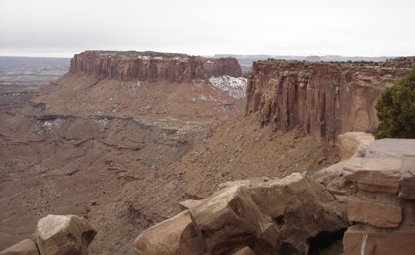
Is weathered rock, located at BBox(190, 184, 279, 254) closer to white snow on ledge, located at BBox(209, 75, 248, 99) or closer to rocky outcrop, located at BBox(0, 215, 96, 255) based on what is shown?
rocky outcrop, located at BBox(0, 215, 96, 255)

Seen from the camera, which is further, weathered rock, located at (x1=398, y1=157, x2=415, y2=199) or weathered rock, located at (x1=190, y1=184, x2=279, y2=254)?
weathered rock, located at (x1=190, y1=184, x2=279, y2=254)

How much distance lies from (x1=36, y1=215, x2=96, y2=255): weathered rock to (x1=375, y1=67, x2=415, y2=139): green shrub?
9574mm

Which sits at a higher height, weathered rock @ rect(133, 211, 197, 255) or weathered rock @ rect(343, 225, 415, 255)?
weathered rock @ rect(343, 225, 415, 255)

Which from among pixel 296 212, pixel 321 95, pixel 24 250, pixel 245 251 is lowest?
pixel 24 250

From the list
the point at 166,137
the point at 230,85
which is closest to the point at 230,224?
the point at 166,137

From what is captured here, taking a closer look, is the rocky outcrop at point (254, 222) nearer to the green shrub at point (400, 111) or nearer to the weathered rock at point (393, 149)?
the weathered rock at point (393, 149)

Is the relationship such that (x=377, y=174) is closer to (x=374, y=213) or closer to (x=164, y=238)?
(x=374, y=213)

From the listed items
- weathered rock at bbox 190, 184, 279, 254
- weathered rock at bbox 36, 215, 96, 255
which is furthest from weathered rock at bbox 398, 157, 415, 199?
weathered rock at bbox 36, 215, 96, 255

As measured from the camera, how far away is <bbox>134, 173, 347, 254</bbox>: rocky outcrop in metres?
8.97

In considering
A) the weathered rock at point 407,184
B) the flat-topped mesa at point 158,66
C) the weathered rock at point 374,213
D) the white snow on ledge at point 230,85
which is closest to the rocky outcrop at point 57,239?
the weathered rock at point 374,213

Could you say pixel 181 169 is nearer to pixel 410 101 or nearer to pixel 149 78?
pixel 410 101

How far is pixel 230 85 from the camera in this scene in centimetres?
9031

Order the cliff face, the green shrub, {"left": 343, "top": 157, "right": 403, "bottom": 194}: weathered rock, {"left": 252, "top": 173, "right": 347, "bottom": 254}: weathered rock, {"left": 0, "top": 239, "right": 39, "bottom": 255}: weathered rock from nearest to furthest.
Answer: {"left": 343, "top": 157, "right": 403, "bottom": 194}: weathered rock
{"left": 252, "top": 173, "right": 347, "bottom": 254}: weathered rock
{"left": 0, "top": 239, "right": 39, "bottom": 255}: weathered rock
the green shrub
the cliff face

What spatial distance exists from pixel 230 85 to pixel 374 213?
83.3m
